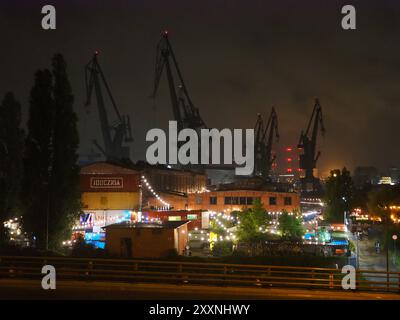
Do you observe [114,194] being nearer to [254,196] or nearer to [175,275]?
[254,196]

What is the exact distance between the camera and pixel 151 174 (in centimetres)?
4381

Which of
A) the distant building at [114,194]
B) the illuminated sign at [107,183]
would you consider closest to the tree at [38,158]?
the distant building at [114,194]

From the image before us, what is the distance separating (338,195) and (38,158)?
33.6 meters

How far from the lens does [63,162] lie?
16.4 metres

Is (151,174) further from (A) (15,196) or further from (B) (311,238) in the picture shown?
(A) (15,196)

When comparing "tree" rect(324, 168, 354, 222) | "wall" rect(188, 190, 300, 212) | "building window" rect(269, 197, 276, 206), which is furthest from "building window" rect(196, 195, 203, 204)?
"tree" rect(324, 168, 354, 222)

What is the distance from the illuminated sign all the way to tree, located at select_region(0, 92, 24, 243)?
50.8ft

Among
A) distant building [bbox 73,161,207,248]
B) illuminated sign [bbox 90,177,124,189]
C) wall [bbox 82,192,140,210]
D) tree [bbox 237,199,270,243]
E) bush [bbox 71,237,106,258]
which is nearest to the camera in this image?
bush [bbox 71,237,106,258]

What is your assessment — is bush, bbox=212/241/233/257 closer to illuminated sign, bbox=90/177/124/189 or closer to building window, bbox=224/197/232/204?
illuminated sign, bbox=90/177/124/189

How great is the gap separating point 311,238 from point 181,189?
28986mm

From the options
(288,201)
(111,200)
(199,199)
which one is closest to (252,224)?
(111,200)

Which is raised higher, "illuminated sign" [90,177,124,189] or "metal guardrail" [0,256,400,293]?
"illuminated sign" [90,177,124,189]

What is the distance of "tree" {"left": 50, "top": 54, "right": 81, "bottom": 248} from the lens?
52.0ft
